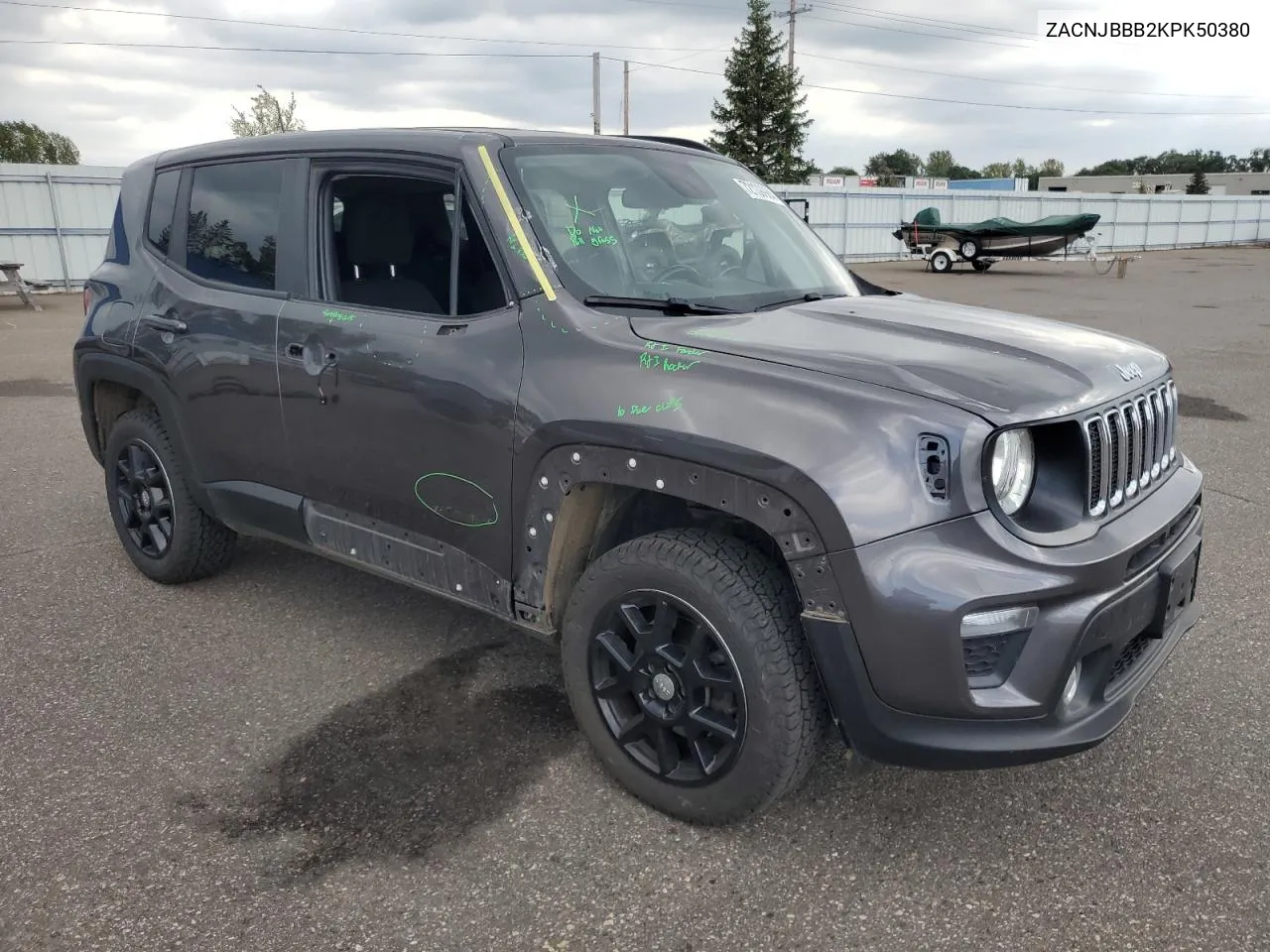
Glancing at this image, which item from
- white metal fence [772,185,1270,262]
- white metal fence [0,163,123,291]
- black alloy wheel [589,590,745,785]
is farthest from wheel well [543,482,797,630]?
white metal fence [772,185,1270,262]

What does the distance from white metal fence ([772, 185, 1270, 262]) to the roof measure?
22.6 meters

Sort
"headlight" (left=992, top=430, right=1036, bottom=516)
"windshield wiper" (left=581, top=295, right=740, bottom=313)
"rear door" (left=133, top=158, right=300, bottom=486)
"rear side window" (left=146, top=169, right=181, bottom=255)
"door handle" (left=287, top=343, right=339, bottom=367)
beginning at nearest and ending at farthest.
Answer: "headlight" (left=992, top=430, right=1036, bottom=516), "windshield wiper" (left=581, top=295, right=740, bottom=313), "door handle" (left=287, top=343, right=339, bottom=367), "rear door" (left=133, top=158, right=300, bottom=486), "rear side window" (left=146, top=169, right=181, bottom=255)

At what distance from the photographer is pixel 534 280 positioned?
2.97 meters

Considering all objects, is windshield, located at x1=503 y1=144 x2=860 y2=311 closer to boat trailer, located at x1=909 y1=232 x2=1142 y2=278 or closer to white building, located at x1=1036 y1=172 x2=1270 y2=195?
boat trailer, located at x1=909 y1=232 x2=1142 y2=278

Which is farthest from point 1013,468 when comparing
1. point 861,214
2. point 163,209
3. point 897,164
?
point 897,164

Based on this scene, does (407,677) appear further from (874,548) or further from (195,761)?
(874,548)

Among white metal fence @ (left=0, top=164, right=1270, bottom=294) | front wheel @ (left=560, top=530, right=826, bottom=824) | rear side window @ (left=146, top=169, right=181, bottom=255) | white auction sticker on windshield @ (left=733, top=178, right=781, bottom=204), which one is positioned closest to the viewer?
front wheel @ (left=560, top=530, right=826, bottom=824)

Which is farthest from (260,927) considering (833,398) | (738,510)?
(833,398)

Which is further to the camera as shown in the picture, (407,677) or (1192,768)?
(407,677)

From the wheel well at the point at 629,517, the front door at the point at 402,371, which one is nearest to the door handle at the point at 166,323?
the front door at the point at 402,371

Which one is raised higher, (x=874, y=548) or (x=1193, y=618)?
(x=874, y=548)

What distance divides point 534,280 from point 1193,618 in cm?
222

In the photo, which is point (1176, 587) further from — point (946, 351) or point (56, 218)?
point (56, 218)

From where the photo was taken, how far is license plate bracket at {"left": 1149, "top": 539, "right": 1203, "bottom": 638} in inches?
→ 105
